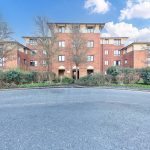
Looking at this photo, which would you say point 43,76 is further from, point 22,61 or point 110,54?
point 110,54

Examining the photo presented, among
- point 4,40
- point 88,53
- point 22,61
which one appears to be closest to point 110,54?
point 88,53

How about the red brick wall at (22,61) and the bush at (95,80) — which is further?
the red brick wall at (22,61)

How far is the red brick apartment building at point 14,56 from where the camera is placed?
969 inches

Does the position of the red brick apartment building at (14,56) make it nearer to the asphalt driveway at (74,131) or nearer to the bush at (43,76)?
the bush at (43,76)

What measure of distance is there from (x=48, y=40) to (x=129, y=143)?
2355 centimetres

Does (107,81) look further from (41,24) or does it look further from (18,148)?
(18,148)

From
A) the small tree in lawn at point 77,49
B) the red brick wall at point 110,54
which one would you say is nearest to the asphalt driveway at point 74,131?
the small tree in lawn at point 77,49

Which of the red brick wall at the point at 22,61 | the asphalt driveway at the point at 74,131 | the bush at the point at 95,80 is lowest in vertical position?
the asphalt driveway at the point at 74,131

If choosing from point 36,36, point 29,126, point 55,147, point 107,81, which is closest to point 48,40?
point 36,36

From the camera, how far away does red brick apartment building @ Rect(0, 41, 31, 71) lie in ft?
80.8

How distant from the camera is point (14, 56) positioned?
33.6m

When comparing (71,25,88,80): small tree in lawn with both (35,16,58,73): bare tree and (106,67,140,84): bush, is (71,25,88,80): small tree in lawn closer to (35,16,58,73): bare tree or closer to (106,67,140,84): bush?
(35,16,58,73): bare tree

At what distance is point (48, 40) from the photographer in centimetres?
2630

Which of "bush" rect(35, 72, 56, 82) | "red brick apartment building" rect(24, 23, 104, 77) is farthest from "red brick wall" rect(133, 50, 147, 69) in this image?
"bush" rect(35, 72, 56, 82)
